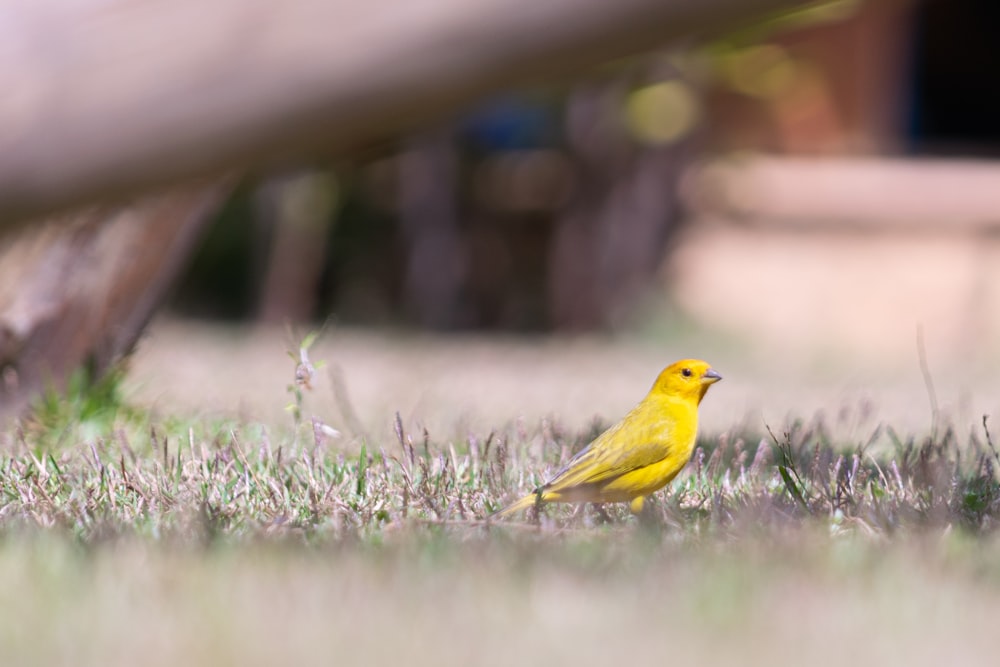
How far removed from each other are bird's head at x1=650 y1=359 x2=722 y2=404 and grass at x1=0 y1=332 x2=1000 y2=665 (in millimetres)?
191

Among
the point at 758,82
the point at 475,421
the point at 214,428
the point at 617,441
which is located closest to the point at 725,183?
the point at 758,82

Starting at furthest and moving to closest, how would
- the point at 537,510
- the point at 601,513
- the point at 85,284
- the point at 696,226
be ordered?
the point at 696,226 → the point at 85,284 → the point at 601,513 → the point at 537,510

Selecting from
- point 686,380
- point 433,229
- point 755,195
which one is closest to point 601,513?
point 686,380

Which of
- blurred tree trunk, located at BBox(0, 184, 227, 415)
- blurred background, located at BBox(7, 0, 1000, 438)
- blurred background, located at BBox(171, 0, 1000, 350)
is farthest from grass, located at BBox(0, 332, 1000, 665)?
blurred background, located at BBox(171, 0, 1000, 350)

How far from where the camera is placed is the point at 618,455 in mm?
3209

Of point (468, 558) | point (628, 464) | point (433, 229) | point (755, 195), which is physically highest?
point (755, 195)

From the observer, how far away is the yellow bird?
320cm

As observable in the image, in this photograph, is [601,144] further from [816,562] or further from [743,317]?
[816,562]

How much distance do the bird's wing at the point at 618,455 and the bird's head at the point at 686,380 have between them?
0.79ft

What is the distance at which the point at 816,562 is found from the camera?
8.45 feet

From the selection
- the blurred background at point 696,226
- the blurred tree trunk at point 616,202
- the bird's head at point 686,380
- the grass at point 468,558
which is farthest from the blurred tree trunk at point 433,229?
the bird's head at point 686,380

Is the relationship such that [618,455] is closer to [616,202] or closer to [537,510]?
[537,510]

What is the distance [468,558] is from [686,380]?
3.84ft

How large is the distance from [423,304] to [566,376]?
408 centimetres
